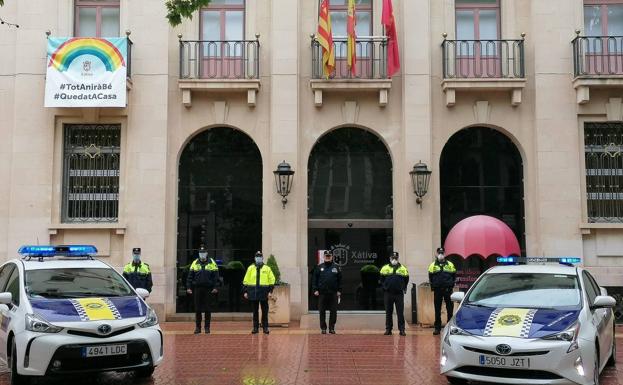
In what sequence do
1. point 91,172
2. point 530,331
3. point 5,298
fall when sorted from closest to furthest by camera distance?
point 530,331 < point 5,298 < point 91,172

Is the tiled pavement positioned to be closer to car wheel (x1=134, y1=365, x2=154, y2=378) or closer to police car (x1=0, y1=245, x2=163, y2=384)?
car wheel (x1=134, y1=365, x2=154, y2=378)

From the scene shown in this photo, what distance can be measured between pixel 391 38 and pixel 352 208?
448 cm

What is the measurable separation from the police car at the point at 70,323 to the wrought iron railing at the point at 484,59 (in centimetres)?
1080

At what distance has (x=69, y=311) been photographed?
8594 mm

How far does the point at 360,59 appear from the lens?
17391mm

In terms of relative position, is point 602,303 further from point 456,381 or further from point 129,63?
point 129,63

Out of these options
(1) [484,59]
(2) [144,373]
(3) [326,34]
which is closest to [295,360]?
(2) [144,373]

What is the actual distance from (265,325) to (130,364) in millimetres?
5952

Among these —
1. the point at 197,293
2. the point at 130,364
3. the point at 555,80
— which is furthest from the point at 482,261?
the point at 130,364

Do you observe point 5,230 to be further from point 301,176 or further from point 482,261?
point 482,261

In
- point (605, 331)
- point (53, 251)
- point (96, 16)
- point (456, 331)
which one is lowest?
point (605, 331)

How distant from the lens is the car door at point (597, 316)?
864cm

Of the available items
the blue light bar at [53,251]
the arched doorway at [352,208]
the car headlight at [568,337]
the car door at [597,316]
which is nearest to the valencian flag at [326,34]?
the arched doorway at [352,208]

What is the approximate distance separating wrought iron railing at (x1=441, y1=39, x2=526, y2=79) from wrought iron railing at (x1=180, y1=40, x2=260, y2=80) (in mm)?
4984
